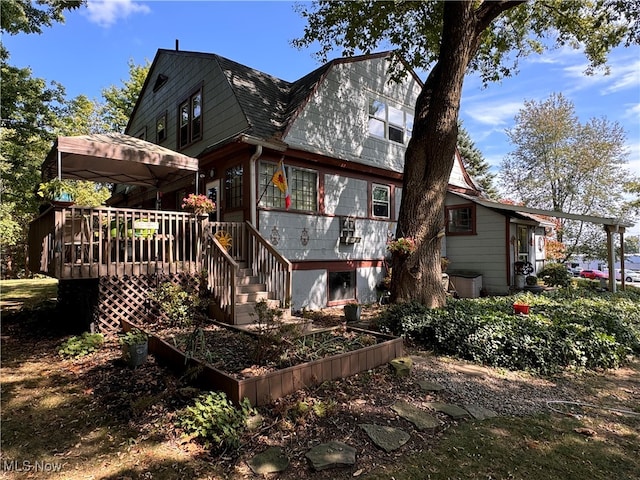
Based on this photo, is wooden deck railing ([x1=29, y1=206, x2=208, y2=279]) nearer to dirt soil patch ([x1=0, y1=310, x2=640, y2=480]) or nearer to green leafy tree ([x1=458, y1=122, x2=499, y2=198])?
dirt soil patch ([x1=0, y1=310, x2=640, y2=480])

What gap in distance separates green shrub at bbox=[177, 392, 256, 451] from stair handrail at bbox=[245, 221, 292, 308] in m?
3.23

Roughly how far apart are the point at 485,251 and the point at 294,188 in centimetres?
807

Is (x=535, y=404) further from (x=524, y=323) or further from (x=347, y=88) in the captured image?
(x=347, y=88)

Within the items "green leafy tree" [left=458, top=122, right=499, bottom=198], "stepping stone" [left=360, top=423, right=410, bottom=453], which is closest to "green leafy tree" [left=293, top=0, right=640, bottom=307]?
"stepping stone" [left=360, top=423, right=410, bottom=453]

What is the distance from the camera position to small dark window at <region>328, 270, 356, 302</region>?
403 inches

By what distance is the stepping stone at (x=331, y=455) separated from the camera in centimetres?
285

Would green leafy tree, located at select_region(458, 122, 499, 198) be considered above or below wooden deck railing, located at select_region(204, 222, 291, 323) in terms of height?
above

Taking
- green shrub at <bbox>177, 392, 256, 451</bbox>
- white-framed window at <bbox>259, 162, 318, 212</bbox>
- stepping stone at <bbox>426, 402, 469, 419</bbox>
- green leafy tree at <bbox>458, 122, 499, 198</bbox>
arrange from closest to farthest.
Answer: green shrub at <bbox>177, 392, 256, 451</bbox> → stepping stone at <bbox>426, 402, 469, 419</bbox> → white-framed window at <bbox>259, 162, 318, 212</bbox> → green leafy tree at <bbox>458, 122, 499, 198</bbox>

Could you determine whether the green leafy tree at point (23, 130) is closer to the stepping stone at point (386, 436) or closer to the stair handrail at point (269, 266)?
the stair handrail at point (269, 266)

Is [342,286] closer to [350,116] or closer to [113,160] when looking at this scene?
[350,116]

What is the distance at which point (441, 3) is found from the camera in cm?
1006

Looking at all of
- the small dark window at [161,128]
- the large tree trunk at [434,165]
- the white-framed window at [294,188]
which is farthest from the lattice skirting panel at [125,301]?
the small dark window at [161,128]

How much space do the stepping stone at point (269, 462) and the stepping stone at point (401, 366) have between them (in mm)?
2330

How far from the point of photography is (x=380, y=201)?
11.9 metres
